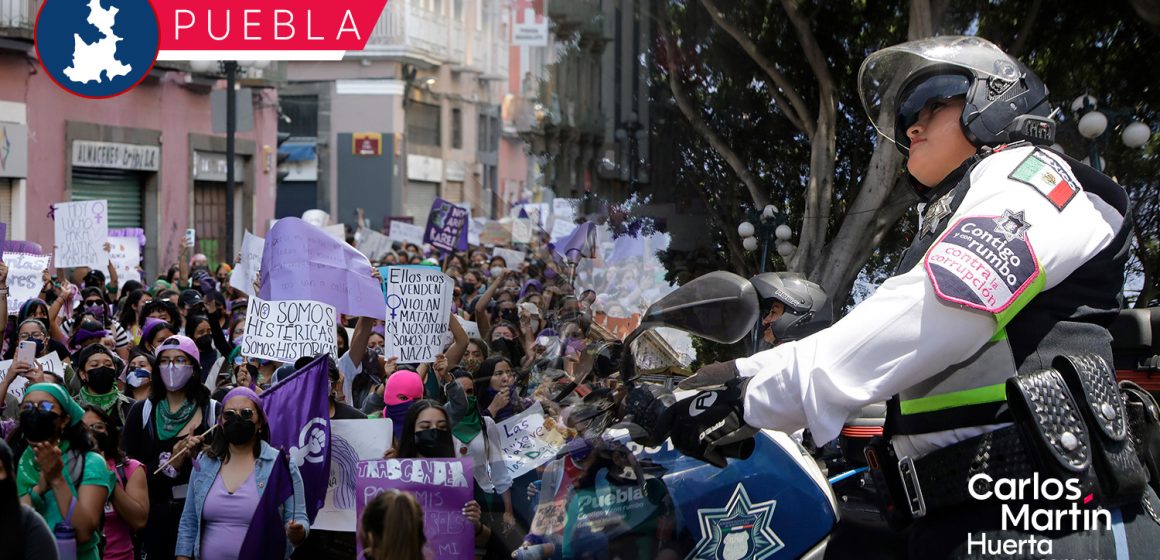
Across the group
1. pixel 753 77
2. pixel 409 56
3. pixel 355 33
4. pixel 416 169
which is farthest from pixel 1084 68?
pixel 416 169

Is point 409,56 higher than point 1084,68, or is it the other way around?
point 409,56

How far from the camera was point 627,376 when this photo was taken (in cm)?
250

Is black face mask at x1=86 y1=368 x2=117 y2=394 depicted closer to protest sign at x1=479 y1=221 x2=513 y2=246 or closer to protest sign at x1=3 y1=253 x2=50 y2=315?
protest sign at x1=3 y1=253 x2=50 y2=315

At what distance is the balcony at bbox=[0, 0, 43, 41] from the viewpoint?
20.2 meters

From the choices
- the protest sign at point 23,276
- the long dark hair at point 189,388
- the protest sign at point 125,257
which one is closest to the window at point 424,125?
the protest sign at point 125,257

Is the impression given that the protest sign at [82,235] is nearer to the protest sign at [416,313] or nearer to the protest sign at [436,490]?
the protest sign at [416,313]

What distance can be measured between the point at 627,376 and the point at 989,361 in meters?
0.63

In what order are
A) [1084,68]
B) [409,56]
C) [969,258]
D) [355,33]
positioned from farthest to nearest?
1. [409,56]
2. [1084,68]
3. [355,33]
4. [969,258]

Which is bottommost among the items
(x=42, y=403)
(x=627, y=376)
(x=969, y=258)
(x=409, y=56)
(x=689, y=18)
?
(x=42, y=403)

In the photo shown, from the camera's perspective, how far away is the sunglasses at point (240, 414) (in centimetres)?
595

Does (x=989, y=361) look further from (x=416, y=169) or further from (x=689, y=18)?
(x=416, y=169)

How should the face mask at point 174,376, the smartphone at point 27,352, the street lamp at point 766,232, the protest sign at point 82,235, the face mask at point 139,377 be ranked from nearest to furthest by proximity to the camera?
the street lamp at point 766,232 < the face mask at point 174,376 < the face mask at point 139,377 < the smartphone at point 27,352 < the protest sign at point 82,235

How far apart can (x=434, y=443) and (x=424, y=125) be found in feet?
128

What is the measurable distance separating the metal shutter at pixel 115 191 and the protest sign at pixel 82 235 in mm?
10749
